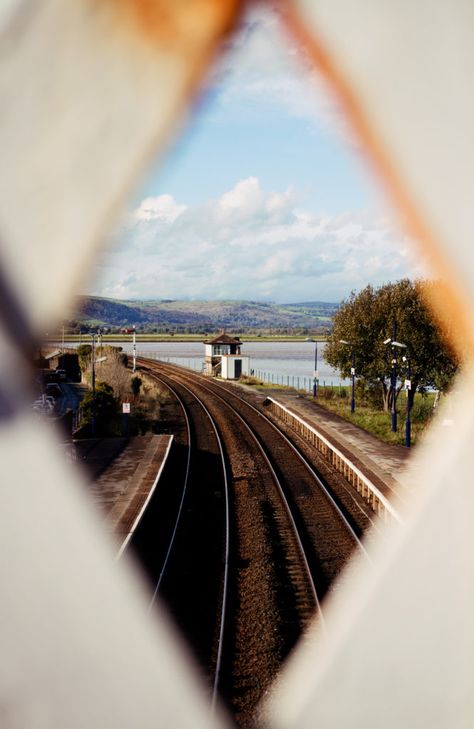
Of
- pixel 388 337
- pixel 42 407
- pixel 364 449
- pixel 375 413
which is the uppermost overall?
pixel 388 337

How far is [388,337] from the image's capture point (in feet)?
112

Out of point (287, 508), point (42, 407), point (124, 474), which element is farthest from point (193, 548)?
point (42, 407)

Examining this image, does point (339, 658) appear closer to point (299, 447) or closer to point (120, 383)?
point (299, 447)

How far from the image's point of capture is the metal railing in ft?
48.8

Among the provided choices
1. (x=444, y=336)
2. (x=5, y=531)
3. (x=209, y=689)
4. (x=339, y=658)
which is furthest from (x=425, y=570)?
(x=444, y=336)

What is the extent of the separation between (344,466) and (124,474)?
21.7ft

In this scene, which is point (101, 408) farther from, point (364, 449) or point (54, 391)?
point (54, 391)

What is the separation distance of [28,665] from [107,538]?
429 cm

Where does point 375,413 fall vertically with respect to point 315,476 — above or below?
above

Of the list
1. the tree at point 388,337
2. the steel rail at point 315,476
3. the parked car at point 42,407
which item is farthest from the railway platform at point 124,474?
the tree at point 388,337

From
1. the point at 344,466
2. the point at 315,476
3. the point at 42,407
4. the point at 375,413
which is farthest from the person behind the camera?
the point at 375,413

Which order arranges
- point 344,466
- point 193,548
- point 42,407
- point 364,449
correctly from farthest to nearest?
point 42,407 → point 364,449 → point 344,466 → point 193,548

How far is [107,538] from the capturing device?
11836 millimetres

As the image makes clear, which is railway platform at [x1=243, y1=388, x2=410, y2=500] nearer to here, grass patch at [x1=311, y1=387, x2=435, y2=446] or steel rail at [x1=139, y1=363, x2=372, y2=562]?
grass patch at [x1=311, y1=387, x2=435, y2=446]
